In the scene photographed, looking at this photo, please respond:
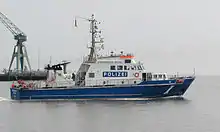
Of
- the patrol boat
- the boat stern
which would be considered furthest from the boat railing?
the boat stern

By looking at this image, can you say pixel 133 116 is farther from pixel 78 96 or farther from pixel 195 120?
pixel 78 96

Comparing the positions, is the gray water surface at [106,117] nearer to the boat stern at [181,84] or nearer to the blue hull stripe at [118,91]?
the blue hull stripe at [118,91]

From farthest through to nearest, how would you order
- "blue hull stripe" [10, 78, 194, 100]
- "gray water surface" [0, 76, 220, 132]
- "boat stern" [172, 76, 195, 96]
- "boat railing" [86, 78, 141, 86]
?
"boat stern" [172, 76, 195, 96], "boat railing" [86, 78, 141, 86], "blue hull stripe" [10, 78, 194, 100], "gray water surface" [0, 76, 220, 132]

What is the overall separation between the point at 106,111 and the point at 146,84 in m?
7.89

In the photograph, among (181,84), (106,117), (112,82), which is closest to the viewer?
(106,117)

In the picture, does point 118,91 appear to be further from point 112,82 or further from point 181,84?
point 181,84

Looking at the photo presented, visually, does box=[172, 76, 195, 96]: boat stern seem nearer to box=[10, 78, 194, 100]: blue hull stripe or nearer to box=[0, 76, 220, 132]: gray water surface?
box=[10, 78, 194, 100]: blue hull stripe

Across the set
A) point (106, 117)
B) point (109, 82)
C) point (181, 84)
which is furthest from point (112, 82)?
point (106, 117)

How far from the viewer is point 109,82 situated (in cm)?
4366

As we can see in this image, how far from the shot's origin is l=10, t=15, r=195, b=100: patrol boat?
1689 inches

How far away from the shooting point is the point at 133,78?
4350 cm

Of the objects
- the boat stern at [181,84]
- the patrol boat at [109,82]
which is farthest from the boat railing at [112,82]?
the boat stern at [181,84]

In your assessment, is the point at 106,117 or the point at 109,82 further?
the point at 109,82

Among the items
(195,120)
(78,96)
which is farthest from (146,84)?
(195,120)
